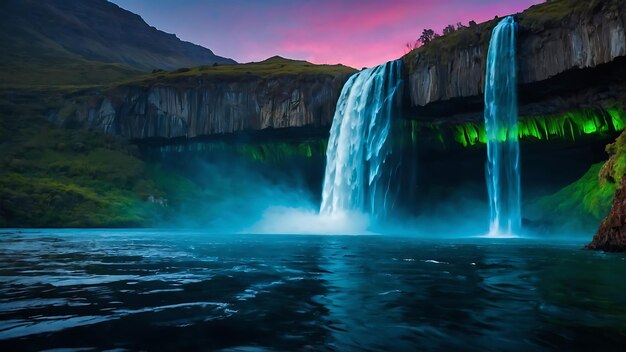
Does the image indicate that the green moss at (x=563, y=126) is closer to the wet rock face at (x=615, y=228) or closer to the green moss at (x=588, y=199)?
the green moss at (x=588, y=199)

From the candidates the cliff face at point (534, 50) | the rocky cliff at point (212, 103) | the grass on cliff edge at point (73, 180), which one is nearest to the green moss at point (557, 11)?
the cliff face at point (534, 50)

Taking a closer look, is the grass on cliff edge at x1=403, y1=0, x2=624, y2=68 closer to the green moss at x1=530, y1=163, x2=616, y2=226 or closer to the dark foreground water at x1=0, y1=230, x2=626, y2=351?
the green moss at x1=530, y1=163, x2=616, y2=226

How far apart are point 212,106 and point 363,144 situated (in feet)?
74.4

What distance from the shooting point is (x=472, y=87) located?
36688mm

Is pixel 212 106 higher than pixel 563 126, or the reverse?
pixel 212 106

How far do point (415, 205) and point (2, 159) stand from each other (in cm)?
5017

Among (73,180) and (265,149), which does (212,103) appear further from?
(73,180)

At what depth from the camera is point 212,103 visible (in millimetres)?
55938

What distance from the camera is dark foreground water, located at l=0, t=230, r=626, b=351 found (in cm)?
419

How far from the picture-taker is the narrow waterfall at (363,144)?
136 feet

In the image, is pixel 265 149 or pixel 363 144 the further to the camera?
pixel 265 149

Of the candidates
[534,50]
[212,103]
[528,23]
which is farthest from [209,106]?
[534,50]

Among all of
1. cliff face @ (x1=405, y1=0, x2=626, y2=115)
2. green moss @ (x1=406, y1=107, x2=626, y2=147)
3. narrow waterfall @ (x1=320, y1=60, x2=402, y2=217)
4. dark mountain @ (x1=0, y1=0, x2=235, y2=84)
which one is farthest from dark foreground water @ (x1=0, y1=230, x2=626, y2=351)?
dark mountain @ (x1=0, y1=0, x2=235, y2=84)

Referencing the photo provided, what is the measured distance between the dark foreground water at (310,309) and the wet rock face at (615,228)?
4.18m
